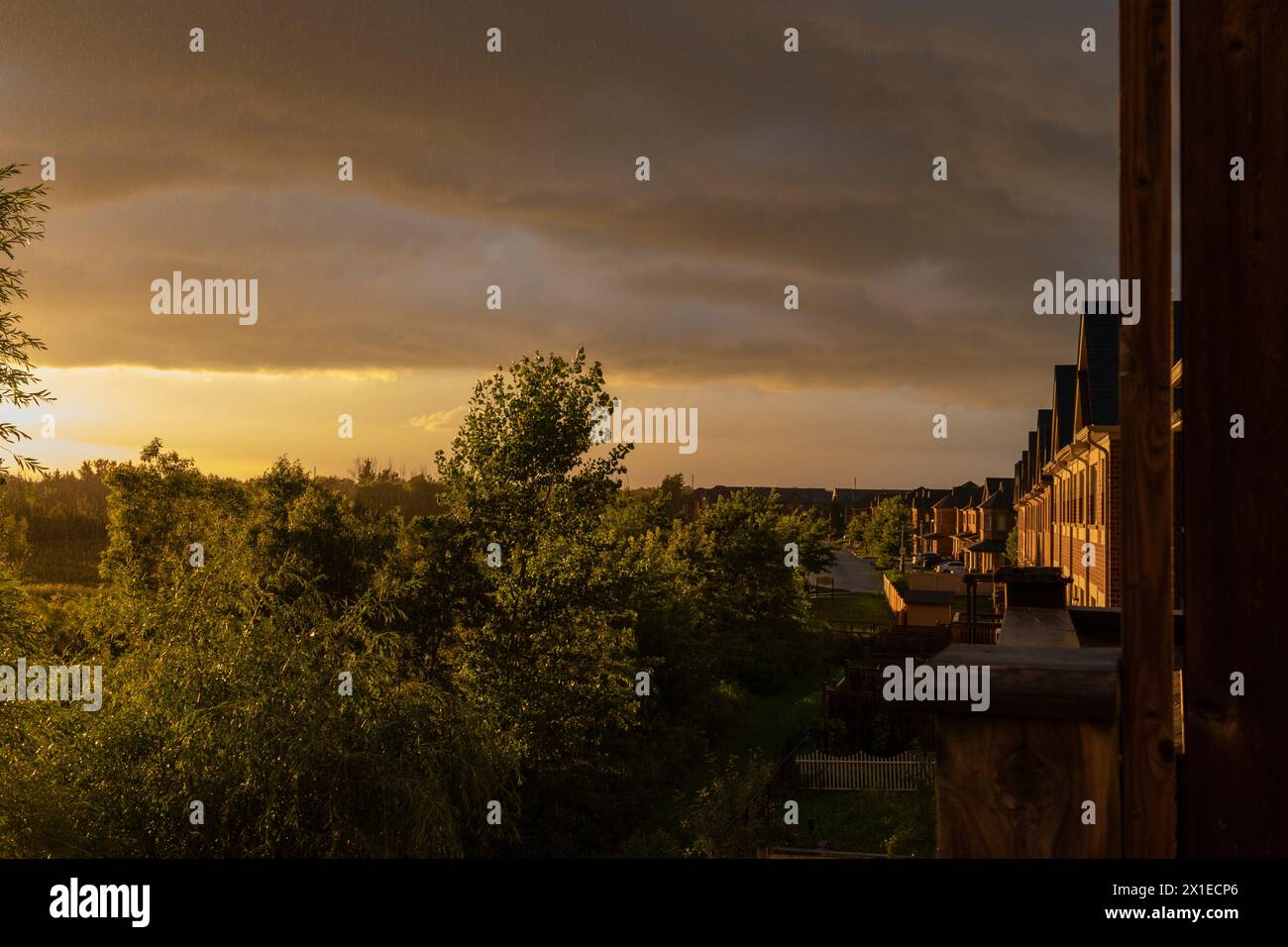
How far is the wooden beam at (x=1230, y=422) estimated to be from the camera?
173cm

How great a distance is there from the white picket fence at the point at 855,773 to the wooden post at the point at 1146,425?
2090 centimetres

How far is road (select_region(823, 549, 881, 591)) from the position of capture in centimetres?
7762

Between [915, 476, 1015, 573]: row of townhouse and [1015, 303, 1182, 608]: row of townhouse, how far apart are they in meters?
13.5

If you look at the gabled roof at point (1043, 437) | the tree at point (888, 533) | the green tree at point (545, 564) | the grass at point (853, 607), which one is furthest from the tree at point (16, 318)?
the tree at point (888, 533)

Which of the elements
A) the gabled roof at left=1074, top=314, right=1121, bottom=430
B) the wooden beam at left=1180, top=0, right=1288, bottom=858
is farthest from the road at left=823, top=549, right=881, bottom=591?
the wooden beam at left=1180, top=0, right=1288, bottom=858

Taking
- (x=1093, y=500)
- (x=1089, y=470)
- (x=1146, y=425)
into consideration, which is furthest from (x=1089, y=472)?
(x=1146, y=425)

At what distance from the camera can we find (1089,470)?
19953mm

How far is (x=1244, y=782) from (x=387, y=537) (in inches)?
1298

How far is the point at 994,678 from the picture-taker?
62.9 inches

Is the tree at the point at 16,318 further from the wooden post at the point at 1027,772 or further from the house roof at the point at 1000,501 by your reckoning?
the house roof at the point at 1000,501

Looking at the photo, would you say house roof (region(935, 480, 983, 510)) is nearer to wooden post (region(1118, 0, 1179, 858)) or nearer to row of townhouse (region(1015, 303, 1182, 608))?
row of townhouse (region(1015, 303, 1182, 608))

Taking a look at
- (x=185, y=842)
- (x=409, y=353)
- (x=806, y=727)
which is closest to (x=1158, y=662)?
(x=185, y=842)
